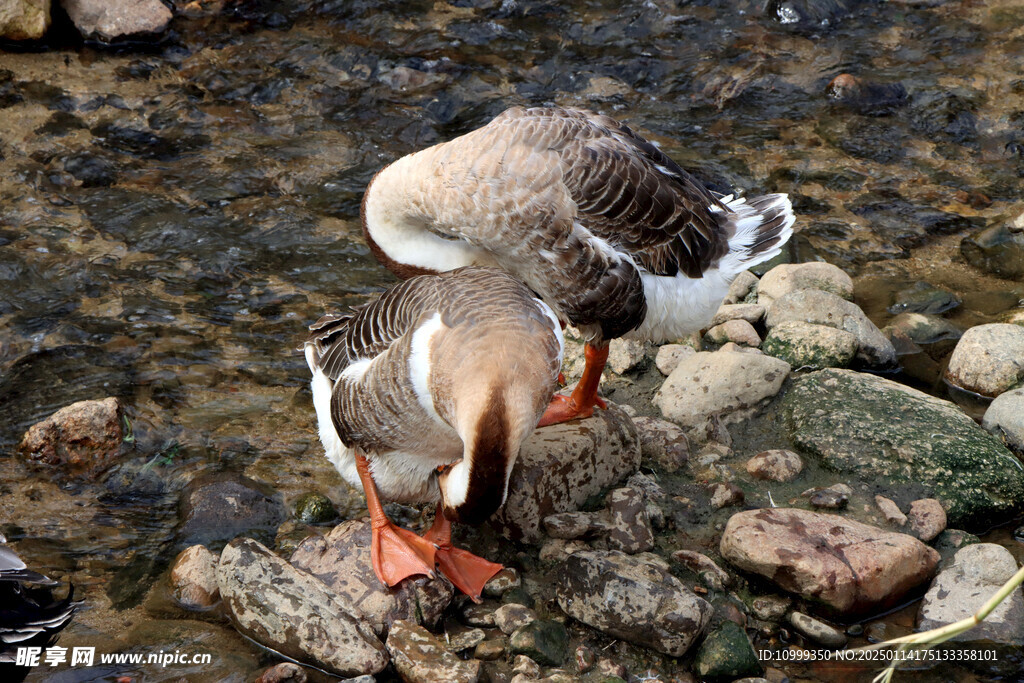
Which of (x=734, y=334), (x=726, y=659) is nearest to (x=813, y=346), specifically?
(x=734, y=334)

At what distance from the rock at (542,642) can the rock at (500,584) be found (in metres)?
0.32

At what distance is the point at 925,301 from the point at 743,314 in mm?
1605

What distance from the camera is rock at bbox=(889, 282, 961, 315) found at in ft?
23.8

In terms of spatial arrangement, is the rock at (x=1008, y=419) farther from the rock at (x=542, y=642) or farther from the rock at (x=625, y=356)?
the rock at (x=542, y=642)

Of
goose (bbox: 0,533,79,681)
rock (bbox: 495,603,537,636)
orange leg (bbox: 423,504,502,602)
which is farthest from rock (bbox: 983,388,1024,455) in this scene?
goose (bbox: 0,533,79,681)

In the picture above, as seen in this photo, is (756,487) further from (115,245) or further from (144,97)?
(144,97)

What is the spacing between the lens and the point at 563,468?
5.06 meters

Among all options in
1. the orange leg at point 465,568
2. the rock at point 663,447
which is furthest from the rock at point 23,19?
the rock at point 663,447

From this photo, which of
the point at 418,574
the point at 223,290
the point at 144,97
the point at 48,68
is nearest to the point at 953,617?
the point at 418,574

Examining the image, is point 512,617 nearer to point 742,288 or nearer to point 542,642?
point 542,642

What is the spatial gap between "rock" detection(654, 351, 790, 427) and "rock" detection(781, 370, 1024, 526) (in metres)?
0.20

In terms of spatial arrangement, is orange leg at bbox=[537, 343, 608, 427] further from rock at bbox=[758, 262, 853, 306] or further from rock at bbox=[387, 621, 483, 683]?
rock at bbox=[758, 262, 853, 306]

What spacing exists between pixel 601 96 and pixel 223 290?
200 inches

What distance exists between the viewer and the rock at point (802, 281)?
23.7 ft
